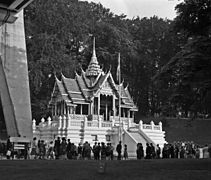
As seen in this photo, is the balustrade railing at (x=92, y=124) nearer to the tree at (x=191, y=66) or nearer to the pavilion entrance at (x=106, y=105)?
the pavilion entrance at (x=106, y=105)

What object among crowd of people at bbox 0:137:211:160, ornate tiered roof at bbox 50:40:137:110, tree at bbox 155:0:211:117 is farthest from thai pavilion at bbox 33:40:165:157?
tree at bbox 155:0:211:117

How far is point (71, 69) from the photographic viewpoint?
47.0m

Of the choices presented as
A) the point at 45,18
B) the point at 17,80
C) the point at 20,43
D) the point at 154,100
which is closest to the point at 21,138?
the point at 17,80

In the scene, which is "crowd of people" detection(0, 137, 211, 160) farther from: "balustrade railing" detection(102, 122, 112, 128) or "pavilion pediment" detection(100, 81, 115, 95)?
"pavilion pediment" detection(100, 81, 115, 95)

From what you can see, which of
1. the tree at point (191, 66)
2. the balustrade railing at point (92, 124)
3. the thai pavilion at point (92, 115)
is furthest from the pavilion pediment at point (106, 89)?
the tree at point (191, 66)

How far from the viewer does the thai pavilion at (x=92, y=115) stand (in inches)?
1404

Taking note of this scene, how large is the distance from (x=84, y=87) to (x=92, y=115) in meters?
3.36

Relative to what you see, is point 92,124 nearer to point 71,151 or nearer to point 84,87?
point 84,87

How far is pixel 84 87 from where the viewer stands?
4362 cm

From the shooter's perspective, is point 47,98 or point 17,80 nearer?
point 17,80

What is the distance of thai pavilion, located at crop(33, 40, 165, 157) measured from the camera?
3566 cm

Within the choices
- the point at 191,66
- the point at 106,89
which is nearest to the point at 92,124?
the point at 106,89

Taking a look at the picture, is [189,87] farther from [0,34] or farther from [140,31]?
[140,31]

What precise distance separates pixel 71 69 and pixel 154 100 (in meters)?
18.5
